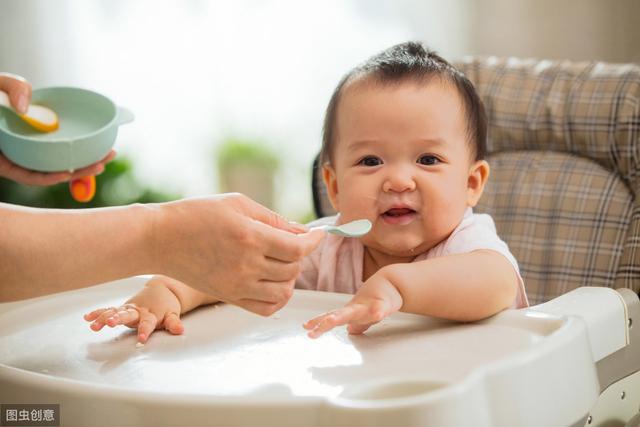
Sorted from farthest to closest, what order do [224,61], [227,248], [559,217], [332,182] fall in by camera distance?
1. [224,61]
2. [559,217]
3. [332,182]
4. [227,248]

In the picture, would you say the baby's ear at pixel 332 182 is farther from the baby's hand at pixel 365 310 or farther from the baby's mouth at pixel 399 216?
the baby's hand at pixel 365 310

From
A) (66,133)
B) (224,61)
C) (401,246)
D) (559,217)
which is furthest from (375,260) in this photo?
(224,61)

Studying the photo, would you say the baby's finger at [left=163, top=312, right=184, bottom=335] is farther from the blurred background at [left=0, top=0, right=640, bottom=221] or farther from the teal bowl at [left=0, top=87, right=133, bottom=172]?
the blurred background at [left=0, top=0, right=640, bottom=221]

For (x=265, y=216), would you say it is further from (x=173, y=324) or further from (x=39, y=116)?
(x=39, y=116)

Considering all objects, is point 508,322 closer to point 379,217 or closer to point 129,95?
point 379,217

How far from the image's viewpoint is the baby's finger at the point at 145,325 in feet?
3.38

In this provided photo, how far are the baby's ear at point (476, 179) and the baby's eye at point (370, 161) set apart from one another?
15cm

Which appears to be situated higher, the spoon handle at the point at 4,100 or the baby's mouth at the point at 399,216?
the spoon handle at the point at 4,100

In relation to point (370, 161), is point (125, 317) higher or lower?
lower

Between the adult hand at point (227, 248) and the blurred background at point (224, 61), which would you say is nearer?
the adult hand at point (227, 248)

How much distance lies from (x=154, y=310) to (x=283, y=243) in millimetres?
277

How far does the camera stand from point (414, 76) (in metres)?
1.21

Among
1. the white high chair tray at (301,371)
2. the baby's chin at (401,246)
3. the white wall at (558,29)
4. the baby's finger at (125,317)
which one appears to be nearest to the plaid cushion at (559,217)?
the baby's chin at (401,246)

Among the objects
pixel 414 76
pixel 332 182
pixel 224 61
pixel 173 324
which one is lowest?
pixel 224 61
